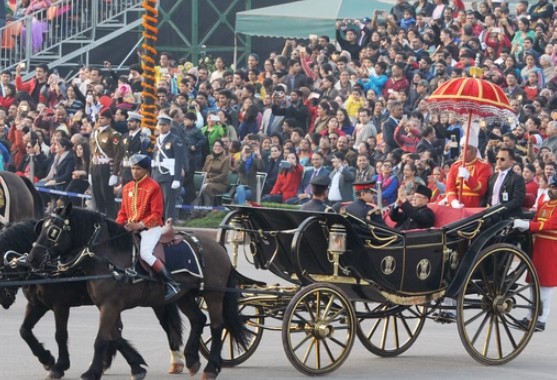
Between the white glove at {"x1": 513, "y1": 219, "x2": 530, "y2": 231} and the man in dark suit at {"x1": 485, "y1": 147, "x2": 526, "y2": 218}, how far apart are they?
217 millimetres

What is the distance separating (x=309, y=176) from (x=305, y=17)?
26.3 ft

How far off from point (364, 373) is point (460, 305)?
1.06 meters

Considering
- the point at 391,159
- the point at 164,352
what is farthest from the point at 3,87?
the point at 164,352

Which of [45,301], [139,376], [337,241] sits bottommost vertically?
[139,376]

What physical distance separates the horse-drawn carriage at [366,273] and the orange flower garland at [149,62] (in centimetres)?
931

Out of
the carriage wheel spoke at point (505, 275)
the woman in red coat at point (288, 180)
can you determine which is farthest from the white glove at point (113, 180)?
the carriage wheel spoke at point (505, 275)

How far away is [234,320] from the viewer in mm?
12812

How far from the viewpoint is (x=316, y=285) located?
12.6m

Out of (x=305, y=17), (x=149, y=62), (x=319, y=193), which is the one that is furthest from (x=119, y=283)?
(x=305, y=17)

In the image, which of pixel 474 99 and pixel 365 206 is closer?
pixel 365 206

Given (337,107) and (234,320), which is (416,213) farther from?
(337,107)

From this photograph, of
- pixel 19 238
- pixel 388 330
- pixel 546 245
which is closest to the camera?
pixel 19 238

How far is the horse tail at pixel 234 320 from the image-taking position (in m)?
12.8

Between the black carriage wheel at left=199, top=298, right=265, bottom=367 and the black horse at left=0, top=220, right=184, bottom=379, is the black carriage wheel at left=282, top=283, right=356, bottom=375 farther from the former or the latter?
the black horse at left=0, top=220, right=184, bottom=379
